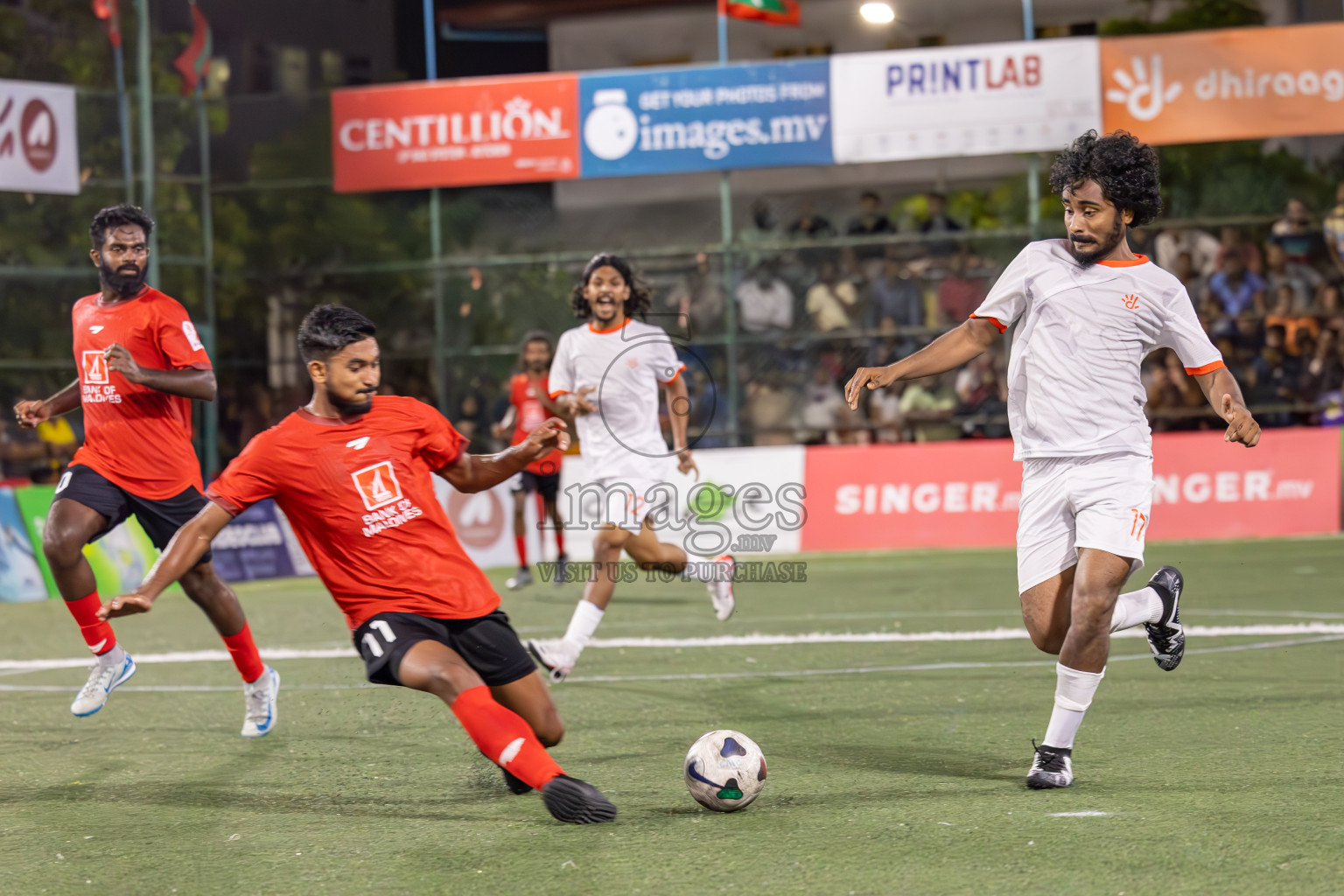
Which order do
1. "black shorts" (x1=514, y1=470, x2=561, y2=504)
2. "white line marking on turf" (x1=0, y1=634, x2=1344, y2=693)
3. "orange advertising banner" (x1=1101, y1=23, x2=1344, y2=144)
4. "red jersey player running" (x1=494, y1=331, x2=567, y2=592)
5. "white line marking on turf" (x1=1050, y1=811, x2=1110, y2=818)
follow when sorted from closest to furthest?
"white line marking on turf" (x1=1050, y1=811, x2=1110, y2=818) → "white line marking on turf" (x1=0, y1=634, x2=1344, y2=693) → "red jersey player running" (x1=494, y1=331, x2=567, y2=592) → "black shorts" (x1=514, y1=470, x2=561, y2=504) → "orange advertising banner" (x1=1101, y1=23, x2=1344, y2=144)

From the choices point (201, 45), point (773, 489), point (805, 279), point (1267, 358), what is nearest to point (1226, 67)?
point (1267, 358)

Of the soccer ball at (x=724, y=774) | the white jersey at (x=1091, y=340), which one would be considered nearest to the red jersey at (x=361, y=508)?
the soccer ball at (x=724, y=774)

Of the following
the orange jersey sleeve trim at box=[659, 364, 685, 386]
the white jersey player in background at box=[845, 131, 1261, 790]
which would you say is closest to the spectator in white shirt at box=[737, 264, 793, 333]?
the orange jersey sleeve trim at box=[659, 364, 685, 386]

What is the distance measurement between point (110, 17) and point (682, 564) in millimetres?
11822

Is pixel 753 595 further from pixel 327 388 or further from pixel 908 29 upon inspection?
pixel 908 29

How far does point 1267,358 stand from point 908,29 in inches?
272

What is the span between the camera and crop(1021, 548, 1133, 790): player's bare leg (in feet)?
16.6

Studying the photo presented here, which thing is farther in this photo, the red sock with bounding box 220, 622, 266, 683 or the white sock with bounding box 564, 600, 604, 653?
the white sock with bounding box 564, 600, 604, 653

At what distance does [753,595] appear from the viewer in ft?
40.1

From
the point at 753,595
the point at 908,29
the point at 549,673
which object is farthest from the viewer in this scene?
the point at 908,29

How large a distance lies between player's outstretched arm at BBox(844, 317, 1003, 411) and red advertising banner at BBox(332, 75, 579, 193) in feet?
45.7

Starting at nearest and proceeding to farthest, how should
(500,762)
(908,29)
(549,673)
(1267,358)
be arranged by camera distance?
1. (500,762)
2. (549,673)
3. (1267,358)
4. (908,29)

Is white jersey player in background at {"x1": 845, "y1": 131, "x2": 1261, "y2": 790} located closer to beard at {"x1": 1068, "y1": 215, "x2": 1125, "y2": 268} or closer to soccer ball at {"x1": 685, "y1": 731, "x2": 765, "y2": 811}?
beard at {"x1": 1068, "y1": 215, "x2": 1125, "y2": 268}

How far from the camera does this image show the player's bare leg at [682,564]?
8.39 m
